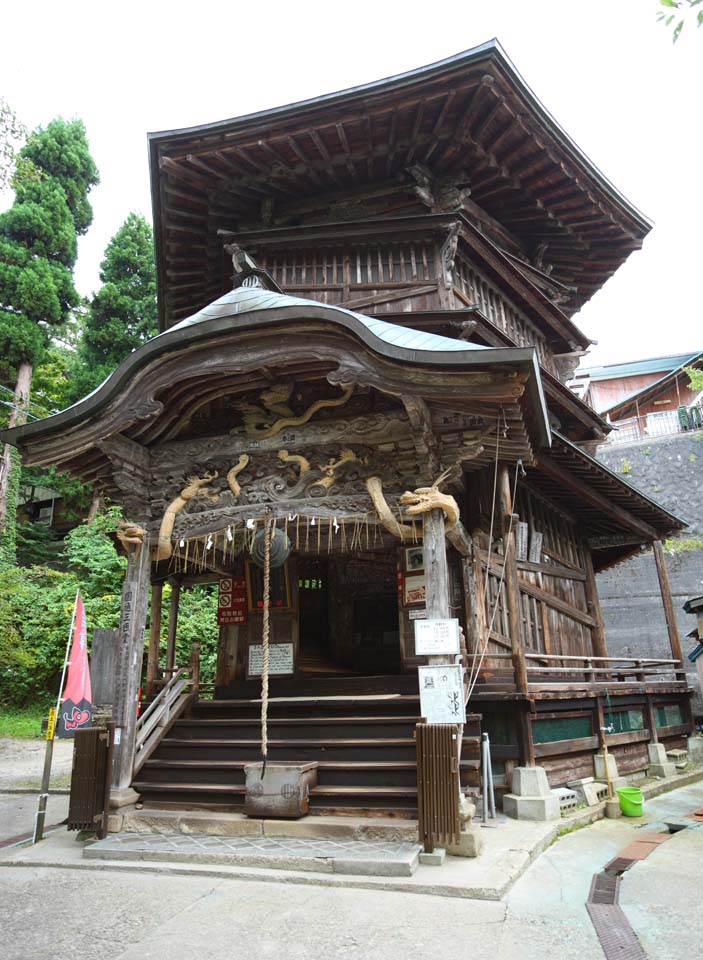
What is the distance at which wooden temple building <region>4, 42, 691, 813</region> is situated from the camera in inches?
284

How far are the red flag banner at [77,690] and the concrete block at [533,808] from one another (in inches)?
208

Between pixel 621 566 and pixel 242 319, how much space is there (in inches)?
860

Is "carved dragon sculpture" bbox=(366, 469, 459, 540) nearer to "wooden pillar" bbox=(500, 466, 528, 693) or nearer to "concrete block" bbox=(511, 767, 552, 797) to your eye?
"wooden pillar" bbox=(500, 466, 528, 693)

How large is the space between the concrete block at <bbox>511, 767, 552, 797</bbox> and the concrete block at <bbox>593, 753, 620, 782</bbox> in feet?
6.73

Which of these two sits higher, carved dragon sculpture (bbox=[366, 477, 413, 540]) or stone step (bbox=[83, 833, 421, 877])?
carved dragon sculpture (bbox=[366, 477, 413, 540])

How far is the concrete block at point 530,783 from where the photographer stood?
793 cm

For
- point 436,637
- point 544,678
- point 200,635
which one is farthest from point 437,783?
point 200,635

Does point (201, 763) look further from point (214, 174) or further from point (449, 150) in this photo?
point (449, 150)

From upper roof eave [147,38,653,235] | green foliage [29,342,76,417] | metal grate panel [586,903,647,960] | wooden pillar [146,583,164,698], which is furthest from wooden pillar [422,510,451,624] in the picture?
green foliage [29,342,76,417]

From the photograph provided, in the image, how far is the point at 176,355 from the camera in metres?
7.43

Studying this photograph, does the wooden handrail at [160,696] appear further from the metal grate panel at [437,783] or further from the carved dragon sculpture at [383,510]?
the carved dragon sculpture at [383,510]

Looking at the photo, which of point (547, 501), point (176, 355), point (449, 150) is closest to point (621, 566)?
point (547, 501)

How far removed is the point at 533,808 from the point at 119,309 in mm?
25856

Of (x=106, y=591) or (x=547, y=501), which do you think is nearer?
(x=547, y=501)
